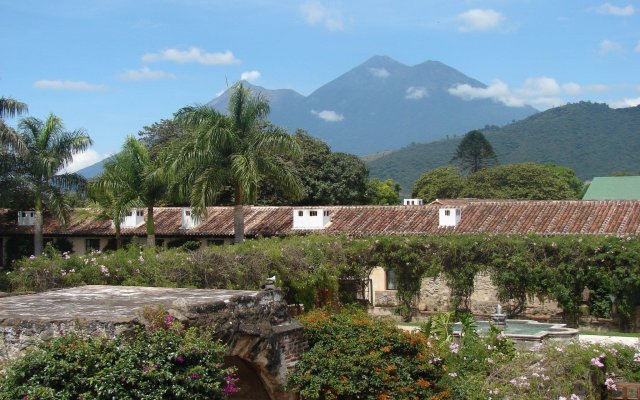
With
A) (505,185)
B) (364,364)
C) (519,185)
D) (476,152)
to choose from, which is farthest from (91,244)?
(476,152)

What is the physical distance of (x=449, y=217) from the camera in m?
27.7

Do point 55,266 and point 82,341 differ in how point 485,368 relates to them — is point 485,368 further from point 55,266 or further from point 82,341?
point 55,266

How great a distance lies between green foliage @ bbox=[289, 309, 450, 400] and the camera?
1089 cm

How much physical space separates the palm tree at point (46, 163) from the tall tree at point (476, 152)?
249ft

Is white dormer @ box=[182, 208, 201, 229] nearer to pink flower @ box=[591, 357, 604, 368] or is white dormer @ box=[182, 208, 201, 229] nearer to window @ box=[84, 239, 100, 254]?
window @ box=[84, 239, 100, 254]

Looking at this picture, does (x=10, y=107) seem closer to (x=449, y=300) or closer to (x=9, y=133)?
(x=9, y=133)

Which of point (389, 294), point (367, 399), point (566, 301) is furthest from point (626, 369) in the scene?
point (389, 294)

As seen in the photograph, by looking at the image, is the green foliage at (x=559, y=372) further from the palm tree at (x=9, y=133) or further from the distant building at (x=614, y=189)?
the distant building at (x=614, y=189)

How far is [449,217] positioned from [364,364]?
17.3 meters

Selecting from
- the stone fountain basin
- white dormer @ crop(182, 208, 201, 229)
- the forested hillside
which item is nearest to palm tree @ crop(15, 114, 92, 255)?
white dormer @ crop(182, 208, 201, 229)

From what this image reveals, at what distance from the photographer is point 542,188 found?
7069 cm

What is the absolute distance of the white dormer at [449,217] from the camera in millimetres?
27578

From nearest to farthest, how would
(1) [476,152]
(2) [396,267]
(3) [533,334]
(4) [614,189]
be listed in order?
(3) [533,334] < (2) [396,267] < (4) [614,189] < (1) [476,152]

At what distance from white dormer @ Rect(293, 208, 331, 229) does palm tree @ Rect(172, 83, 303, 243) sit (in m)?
2.57
